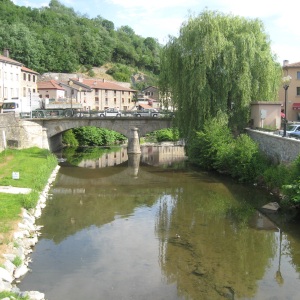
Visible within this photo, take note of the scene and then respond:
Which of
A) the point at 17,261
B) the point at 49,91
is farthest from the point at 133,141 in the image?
the point at 49,91

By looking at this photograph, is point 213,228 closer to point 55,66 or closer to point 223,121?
point 223,121

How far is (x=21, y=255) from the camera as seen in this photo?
48.1ft

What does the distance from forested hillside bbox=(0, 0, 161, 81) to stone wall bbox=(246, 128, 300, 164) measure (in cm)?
7151

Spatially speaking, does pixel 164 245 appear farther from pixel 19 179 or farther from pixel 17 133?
pixel 17 133

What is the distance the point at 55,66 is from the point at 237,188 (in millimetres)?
89702

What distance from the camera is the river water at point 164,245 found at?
13016 millimetres

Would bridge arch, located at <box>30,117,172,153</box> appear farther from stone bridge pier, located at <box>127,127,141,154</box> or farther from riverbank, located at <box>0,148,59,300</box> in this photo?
riverbank, located at <box>0,148,59,300</box>

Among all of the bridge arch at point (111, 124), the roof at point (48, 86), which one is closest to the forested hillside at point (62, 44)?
the roof at point (48, 86)

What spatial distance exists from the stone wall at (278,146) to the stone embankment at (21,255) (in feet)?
48.6

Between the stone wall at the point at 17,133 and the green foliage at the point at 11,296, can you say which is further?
the stone wall at the point at 17,133

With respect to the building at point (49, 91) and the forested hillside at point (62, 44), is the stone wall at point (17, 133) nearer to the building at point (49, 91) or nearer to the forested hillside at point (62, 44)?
the building at point (49, 91)

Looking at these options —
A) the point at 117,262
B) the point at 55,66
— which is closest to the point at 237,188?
the point at 117,262

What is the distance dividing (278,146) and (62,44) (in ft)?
317

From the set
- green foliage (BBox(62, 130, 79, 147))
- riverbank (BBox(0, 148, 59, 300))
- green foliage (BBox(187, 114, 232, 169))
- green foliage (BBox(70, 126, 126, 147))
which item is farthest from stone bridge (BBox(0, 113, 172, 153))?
green foliage (BBox(70, 126, 126, 147))
